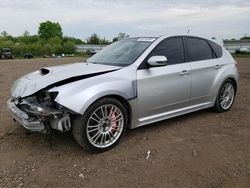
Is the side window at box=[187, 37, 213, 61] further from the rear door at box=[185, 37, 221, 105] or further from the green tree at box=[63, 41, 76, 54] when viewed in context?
the green tree at box=[63, 41, 76, 54]

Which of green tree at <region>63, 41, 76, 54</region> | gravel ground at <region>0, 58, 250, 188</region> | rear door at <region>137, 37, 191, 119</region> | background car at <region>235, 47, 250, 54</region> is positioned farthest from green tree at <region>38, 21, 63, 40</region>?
gravel ground at <region>0, 58, 250, 188</region>

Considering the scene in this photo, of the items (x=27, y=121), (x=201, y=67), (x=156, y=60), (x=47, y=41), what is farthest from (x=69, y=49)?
(x=27, y=121)

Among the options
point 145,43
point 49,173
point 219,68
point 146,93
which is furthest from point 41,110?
point 219,68

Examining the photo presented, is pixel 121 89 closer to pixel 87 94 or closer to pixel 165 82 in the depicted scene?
pixel 87 94

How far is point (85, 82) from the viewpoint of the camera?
4.32 m

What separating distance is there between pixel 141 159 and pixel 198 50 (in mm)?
2676

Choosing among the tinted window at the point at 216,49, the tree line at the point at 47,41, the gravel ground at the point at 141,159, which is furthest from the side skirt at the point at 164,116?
the tree line at the point at 47,41

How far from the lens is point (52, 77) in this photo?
444 cm

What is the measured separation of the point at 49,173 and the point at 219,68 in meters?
3.91

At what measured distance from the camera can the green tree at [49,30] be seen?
100 meters

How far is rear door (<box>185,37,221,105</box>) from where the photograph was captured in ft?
18.6

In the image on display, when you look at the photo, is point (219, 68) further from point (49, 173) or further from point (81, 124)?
point (49, 173)

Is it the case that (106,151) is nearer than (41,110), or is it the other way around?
(41,110)

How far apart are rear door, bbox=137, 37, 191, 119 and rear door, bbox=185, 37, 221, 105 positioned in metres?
0.18
